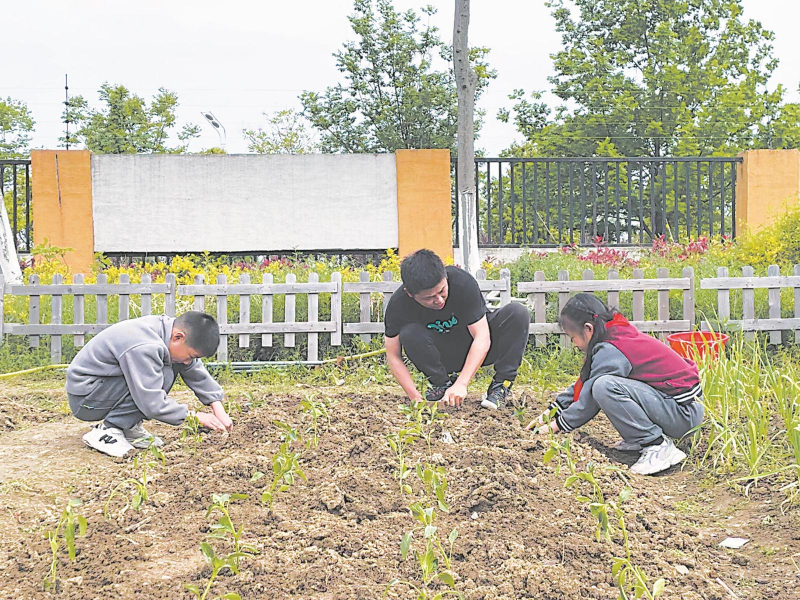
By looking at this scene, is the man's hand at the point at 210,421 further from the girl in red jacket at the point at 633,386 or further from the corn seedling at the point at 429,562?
the corn seedling at the point at 429,562

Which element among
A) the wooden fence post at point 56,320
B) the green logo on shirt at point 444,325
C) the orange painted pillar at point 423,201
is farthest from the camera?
the orange painted pillar at point 423,201

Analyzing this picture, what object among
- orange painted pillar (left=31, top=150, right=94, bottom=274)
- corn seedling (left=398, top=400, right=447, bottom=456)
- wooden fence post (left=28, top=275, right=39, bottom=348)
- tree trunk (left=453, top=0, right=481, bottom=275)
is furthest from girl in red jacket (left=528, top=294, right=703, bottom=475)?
orange painted pillar (left=31, top=150, right=94, bottom=274)

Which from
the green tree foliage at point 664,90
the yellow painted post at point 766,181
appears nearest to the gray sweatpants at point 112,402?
the yellow painted post at point 766,181

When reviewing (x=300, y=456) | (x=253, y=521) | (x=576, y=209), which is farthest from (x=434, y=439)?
(x=576, y=209)

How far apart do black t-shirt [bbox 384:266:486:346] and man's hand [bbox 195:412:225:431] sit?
119 cm

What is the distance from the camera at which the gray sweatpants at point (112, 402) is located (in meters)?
4.66

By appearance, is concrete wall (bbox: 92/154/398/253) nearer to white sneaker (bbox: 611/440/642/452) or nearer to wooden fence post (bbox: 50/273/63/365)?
wooden fence post (bbox: 50/273/63/365)

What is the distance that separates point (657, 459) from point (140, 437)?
2991 millimetres

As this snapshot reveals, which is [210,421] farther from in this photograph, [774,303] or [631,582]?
[774,303]

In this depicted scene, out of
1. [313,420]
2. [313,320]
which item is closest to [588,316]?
[313,420]

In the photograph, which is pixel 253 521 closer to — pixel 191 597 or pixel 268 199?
pixel 191 597

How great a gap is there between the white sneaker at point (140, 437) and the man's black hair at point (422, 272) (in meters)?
1.73

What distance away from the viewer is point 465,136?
35.5 ft

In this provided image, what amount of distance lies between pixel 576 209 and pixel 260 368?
16.1 metres
